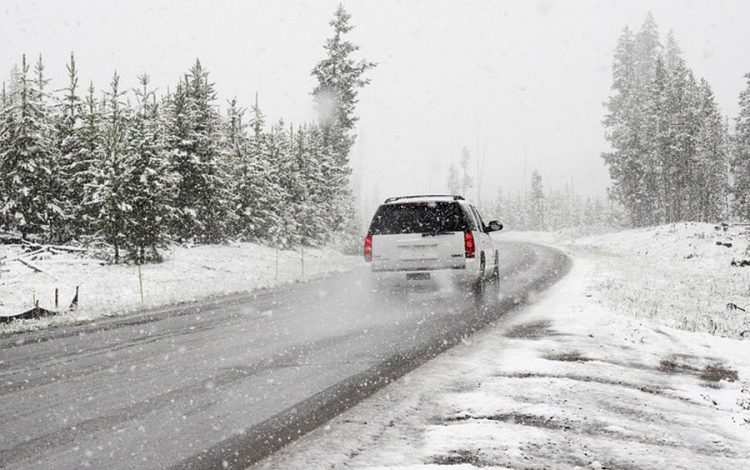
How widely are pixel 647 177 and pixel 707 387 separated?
54.0 m

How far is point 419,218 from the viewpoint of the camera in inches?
476

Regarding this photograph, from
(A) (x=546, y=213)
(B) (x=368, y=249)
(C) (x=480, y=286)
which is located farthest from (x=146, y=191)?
(A) (x=546, y=213)

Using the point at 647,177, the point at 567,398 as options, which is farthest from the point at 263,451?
the point at 647,177

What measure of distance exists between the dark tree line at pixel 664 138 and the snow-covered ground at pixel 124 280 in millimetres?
36065

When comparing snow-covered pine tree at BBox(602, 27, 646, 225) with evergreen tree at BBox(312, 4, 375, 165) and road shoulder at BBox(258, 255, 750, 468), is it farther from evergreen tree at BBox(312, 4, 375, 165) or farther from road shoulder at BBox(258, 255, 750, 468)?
road shoulder at BBox(258, 255, 750, 468)

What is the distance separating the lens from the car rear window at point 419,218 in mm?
11984

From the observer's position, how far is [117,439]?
4.43 meters

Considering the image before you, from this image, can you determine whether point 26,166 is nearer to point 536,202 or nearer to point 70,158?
point 70,158

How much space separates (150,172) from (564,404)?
19.9 m

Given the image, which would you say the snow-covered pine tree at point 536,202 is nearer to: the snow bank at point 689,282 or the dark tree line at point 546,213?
the dark tree line at point 546,213

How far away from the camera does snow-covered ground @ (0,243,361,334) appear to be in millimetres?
13922

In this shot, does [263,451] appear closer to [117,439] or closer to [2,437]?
[117,439]

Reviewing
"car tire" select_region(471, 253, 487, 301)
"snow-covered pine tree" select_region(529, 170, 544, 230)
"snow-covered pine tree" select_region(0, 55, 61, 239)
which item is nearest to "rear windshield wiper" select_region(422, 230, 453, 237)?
"car tire" select_region(471, 253, 487, 301)

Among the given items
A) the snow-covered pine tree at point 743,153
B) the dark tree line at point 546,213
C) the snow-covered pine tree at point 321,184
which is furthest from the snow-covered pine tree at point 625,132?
the dark tree line at point 546,213
